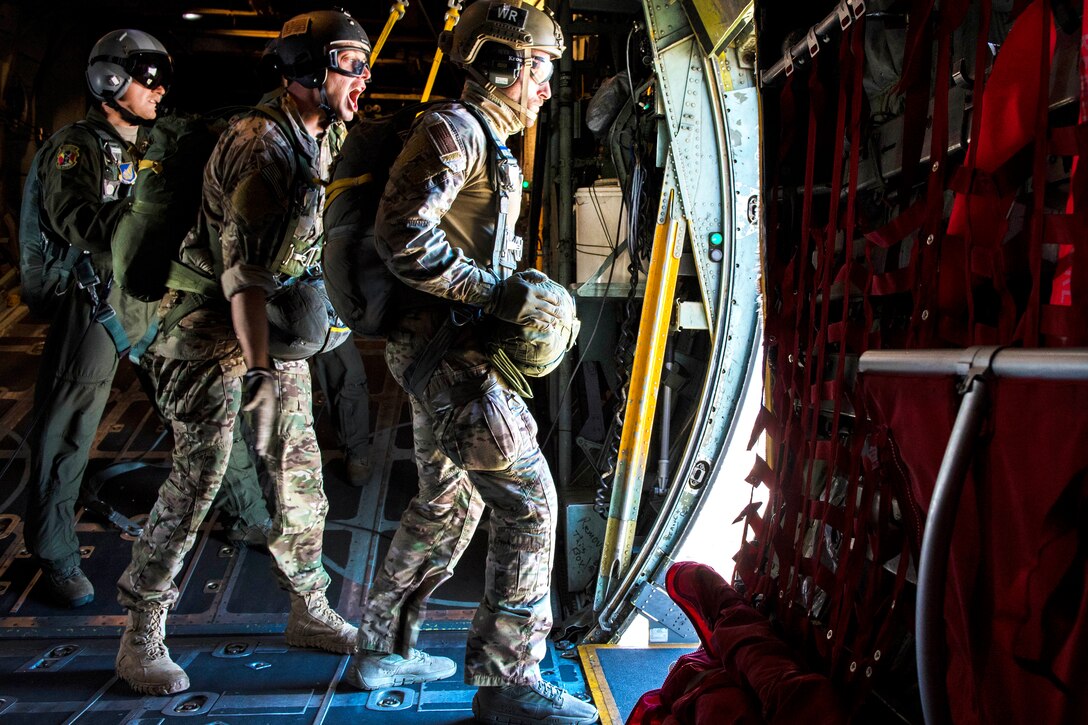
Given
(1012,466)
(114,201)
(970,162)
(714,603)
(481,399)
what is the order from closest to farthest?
(1012,466)
(970,162)
(714,603)
(481,399)
(114,201)

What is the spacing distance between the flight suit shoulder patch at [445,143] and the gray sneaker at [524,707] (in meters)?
1.89

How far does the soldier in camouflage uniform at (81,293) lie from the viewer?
13.0ft

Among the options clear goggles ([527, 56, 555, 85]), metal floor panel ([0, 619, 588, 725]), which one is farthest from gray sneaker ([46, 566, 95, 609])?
clear goggles ([527, 56, 555, 85])

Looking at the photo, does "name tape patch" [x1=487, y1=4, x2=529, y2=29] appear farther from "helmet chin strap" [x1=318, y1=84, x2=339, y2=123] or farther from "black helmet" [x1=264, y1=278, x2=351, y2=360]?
"black helmet" [x1=264, y1=278, x2=351, y2=360]

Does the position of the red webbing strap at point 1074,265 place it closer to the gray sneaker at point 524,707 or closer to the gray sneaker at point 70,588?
the gray sneaker at point 524,707

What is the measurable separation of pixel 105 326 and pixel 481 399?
257 centimetres

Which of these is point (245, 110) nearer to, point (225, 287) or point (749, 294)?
point (225, 287)

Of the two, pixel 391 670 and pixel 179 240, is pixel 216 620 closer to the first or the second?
pixel 391 670

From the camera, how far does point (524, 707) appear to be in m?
2.95

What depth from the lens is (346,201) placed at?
2.82 meters

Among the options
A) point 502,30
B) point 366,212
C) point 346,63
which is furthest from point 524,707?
point 346,63

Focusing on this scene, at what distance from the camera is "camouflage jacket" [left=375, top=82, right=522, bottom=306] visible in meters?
2.56

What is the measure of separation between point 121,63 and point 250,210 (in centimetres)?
184

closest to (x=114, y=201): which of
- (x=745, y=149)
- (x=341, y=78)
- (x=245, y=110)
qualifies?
(x=245, y=110)
